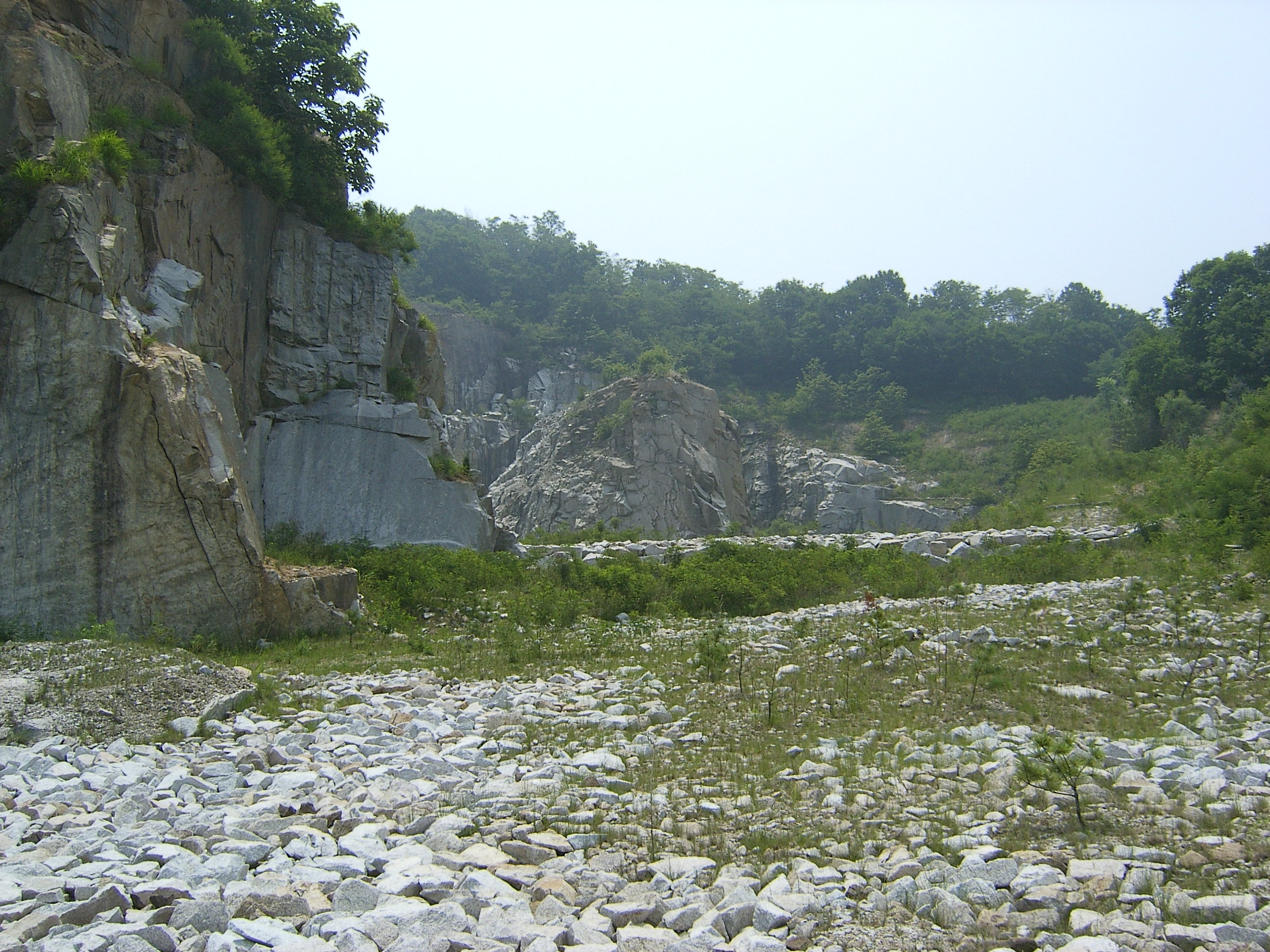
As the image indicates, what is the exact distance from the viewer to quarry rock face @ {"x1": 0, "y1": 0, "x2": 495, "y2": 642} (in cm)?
895

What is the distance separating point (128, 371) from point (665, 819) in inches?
306

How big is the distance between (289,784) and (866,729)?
14.0 feet

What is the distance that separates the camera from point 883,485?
124 feet

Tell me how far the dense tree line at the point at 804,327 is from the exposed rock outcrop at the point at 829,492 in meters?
4.62

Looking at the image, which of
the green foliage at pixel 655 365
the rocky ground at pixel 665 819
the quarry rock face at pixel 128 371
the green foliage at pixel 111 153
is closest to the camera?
the rocky ground at pixel 665 819

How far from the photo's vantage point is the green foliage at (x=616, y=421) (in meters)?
36.8

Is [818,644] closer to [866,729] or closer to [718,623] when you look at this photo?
[718,623]

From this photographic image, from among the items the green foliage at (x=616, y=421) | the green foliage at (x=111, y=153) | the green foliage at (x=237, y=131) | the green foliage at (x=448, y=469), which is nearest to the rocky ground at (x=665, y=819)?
the green foliage at (x=111, y=153)

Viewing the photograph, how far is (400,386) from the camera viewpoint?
Result: 19.7 meters

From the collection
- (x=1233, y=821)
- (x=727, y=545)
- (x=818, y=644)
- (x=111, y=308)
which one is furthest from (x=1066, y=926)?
(x=727, y=545)

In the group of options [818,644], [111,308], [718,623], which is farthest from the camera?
[718,623]

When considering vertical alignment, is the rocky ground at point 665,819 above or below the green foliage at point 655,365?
below

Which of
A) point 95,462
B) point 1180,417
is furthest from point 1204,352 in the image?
point 95,462

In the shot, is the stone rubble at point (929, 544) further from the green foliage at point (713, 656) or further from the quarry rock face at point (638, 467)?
the green foliage at point (713, 656)
